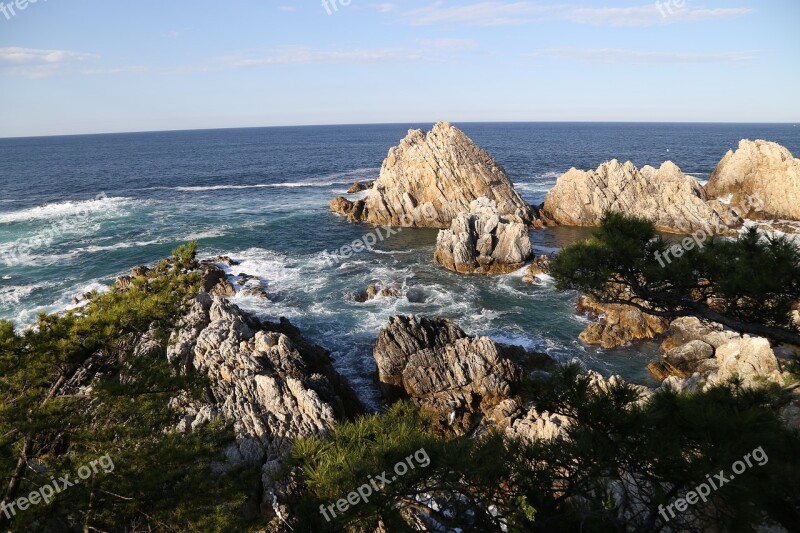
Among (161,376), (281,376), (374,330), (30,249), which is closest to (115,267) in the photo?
(30,249)

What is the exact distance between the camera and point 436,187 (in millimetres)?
55625

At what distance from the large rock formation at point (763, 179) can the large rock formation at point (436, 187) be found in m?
24.6

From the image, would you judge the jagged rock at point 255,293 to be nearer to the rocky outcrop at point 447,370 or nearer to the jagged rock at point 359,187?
the rocky outcrop at point 447,370

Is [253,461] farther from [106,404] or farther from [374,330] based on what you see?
[374,330]

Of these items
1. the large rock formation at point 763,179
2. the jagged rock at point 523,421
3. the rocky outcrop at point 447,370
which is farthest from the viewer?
the large rock formation at point 763,179

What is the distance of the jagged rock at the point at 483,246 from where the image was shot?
40.8 metres

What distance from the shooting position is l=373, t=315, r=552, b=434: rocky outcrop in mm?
21312

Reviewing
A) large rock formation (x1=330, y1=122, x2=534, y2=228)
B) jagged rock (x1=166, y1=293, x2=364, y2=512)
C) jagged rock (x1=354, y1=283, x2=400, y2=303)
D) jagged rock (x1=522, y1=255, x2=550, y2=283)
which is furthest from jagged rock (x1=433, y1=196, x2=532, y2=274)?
jagged rock (x1=166, y1=293, x2=364, y2=512)

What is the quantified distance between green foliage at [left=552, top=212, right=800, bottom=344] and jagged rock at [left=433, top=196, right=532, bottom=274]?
29.0 m

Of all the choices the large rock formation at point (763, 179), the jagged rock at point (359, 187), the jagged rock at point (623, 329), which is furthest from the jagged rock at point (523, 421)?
the jagged rock at point (359, 187)

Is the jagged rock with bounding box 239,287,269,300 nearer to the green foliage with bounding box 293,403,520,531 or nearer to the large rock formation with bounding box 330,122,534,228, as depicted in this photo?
the large rock formation with bounding box 330,122,534,228

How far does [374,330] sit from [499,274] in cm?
1453

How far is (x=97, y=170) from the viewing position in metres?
106

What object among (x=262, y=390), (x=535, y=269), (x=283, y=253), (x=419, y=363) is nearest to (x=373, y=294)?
(x=419, y=363)
